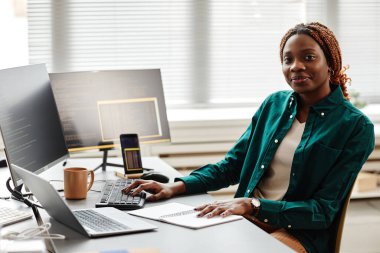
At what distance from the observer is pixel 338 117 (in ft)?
7.10

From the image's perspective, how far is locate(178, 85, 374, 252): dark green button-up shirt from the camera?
2.06 metres

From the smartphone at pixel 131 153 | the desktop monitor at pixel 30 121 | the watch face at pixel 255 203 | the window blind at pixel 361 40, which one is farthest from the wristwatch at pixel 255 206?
the window blind at pixel 361 40

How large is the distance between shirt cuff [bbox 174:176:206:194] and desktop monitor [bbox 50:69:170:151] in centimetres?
54

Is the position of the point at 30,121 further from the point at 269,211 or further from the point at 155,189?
the point at 269,211

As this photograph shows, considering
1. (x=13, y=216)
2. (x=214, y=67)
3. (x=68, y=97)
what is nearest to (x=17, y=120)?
(x=13, y=216)

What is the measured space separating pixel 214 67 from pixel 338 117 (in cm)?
175

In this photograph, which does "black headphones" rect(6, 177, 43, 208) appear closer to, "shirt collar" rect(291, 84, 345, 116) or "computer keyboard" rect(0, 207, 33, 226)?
"computer keyboard" rect(0, 207, 33, 226)

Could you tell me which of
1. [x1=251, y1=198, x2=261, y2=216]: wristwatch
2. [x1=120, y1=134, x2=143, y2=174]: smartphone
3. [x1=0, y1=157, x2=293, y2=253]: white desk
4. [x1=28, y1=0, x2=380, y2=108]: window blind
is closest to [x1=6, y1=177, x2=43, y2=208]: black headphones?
[x1=0, y1=157, x2=293, y2=253]: white desk

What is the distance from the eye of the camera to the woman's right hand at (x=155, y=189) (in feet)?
6.98

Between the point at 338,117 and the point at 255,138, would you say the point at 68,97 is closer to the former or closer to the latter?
the point at 255,138

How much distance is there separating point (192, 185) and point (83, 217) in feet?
1.77

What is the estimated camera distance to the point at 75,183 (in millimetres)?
2119

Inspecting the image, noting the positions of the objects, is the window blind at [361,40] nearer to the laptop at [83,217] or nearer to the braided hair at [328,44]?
the braided hair at [328,44]

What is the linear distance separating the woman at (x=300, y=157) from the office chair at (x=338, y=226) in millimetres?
17
